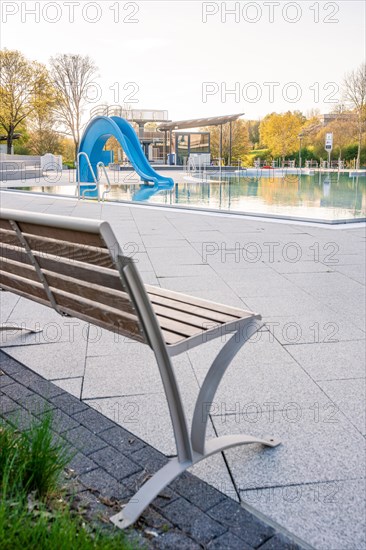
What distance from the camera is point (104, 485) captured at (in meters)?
2.33

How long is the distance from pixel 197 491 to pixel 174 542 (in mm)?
341

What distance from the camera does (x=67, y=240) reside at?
2.16 metres

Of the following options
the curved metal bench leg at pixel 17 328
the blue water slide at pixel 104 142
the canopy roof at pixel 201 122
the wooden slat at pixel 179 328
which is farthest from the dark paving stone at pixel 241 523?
the canopy roof at pixel 201 122

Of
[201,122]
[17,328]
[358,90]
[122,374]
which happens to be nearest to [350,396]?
[122,374]

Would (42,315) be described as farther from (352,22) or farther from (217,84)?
(352,22)

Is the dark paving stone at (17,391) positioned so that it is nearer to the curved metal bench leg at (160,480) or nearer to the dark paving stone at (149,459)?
the dark paving stone at (149,459)

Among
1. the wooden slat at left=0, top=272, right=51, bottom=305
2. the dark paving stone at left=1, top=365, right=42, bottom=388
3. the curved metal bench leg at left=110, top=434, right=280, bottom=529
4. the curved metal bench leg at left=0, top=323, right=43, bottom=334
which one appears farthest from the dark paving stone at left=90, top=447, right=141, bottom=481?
the curved metal bench leg at left=0, top=323, right=43, bottom=334

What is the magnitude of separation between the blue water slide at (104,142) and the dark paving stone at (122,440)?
58.9 ft

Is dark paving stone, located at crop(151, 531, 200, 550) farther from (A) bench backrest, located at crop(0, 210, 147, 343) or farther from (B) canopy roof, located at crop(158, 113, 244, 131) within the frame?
(B) canopy roof, located at crop(158, 113, 244, 131)

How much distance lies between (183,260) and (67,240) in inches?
193

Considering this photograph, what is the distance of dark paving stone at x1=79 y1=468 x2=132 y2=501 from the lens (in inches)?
89.3

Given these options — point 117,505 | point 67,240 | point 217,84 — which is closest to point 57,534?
point 117,505

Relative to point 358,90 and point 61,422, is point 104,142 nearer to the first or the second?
point 61,422

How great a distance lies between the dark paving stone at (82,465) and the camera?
2.44 m
